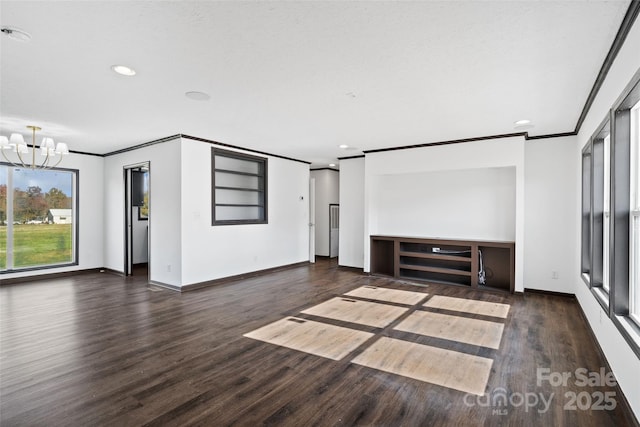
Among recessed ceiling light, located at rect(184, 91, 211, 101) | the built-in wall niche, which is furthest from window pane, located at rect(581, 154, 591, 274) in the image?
recessed ceiling light, located at rect(184, 91, 211, 101)

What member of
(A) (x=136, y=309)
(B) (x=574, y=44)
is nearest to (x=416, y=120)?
(B) (x=574, y=44)

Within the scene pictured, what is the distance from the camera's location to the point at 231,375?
2574mm

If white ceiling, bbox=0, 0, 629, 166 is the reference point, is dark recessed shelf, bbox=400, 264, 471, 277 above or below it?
below

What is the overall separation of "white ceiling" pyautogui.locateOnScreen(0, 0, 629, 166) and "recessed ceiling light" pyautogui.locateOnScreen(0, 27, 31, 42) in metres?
0.05

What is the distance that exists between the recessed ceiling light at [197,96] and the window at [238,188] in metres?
2.28

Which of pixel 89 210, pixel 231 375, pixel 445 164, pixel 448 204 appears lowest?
pixel 231 375

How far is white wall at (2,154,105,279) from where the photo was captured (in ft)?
21.9

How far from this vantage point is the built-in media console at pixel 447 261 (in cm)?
539

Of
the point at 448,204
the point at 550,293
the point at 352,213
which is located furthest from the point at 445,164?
the point at 550,293

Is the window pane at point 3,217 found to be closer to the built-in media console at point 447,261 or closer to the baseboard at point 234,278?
the baseboard at point 234,278

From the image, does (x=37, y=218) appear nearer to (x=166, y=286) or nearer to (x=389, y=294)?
(x=166, y=286)

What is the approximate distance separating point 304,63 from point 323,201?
6446 millimetres

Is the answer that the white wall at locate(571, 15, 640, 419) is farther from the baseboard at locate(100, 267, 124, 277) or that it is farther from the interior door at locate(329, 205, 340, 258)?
the baseboard at locate(100, 267, 124, 277)

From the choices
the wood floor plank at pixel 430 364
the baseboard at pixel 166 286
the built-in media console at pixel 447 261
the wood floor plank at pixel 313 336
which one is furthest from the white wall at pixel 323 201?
the wood floor plank at pixel 430 364
